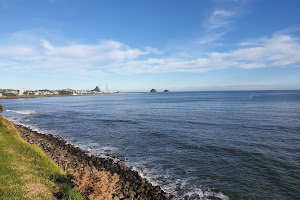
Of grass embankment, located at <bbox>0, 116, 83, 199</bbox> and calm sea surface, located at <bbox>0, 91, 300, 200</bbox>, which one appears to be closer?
grass embankment, located at <bbox>0, 116, 83, 199</bbox>

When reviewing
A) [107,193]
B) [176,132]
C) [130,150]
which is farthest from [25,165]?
[176,132]

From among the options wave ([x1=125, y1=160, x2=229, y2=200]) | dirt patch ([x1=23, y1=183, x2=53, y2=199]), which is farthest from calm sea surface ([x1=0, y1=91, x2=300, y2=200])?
dirt patch ([x1=23, y1=183, x2=53, y2=199])

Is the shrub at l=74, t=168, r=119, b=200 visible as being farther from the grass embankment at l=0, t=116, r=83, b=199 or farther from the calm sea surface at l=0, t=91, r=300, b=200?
the calm sea surface at l=0, t=91, r=300, b=200

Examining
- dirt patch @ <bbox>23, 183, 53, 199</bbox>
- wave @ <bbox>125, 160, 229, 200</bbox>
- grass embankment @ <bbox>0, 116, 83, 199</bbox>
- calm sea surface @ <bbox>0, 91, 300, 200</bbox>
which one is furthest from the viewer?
calm sea surface @ <bbox>0, 91, 300, 200</bbox>

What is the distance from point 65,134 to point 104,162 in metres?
18.1

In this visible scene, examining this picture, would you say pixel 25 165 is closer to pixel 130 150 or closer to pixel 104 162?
pixel 104 162

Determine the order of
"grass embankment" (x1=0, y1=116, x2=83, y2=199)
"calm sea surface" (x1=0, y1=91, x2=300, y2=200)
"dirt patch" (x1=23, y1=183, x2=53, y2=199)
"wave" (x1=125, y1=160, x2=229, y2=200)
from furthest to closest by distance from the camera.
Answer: "calm sea surface" (x1=0, y1=91, x2=300, y2=200)
"wave" (x1=125, y1=160, x2=229, y2=200)
"grass embankment" (x1=0, y1=116, x2=83, y2=199)
"dirt patch" (x1=23, y1=183, x2=53, y2=199)

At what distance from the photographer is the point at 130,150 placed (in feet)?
75.7

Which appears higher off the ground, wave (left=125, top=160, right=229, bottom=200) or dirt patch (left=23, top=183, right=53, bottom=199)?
dirt patch (left=23, top=183, right=53, bottom=199)

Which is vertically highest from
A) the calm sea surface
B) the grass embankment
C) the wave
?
the grass embankment

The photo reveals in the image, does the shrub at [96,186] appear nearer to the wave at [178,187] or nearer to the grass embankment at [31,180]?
the grass embankment at [31,180]

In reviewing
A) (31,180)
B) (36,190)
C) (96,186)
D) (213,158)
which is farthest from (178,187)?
(31,180)

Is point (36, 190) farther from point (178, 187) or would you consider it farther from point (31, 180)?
point (178, 187)

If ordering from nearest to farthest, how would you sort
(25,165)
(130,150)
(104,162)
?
(25,165), (104,162), (130,150)
